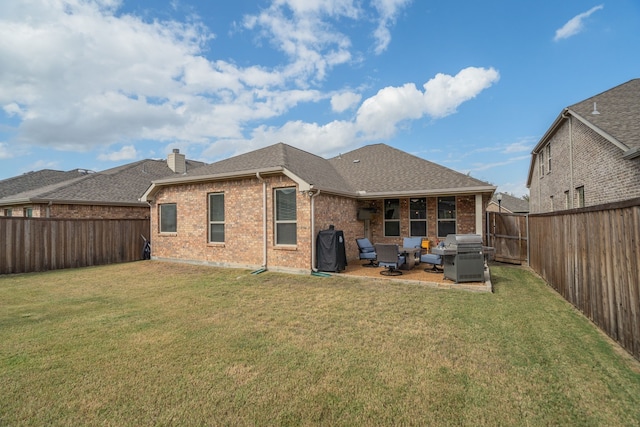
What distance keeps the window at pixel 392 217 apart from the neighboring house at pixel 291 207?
41mm

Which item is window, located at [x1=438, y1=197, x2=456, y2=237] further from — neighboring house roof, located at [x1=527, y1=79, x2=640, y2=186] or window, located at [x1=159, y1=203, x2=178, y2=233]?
window, located at [x1=159, y1=203, x2=178, y2=233]

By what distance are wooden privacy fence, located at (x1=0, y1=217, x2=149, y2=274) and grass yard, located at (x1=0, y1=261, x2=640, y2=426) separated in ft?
16.8

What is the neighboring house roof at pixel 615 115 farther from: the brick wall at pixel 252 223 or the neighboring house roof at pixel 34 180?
the neighboring house roof at pixel 34 180

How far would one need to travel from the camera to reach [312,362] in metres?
3.48

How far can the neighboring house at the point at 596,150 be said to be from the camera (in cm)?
853

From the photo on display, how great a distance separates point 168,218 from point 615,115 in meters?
16.9

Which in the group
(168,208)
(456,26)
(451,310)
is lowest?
(451,310)

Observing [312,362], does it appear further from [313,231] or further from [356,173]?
[356,173]

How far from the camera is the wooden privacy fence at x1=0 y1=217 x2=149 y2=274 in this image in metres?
10.1

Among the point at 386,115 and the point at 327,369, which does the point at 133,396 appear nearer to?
Result: the point at 327,369

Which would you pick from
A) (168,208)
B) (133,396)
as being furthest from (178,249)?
(133,396)

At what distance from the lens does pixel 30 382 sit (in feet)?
10.1

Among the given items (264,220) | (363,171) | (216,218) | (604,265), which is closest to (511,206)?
(363,171)

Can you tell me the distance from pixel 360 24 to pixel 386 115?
378 inches
